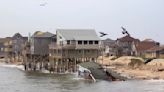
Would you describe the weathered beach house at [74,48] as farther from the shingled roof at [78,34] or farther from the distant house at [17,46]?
the distant house at [17,46]

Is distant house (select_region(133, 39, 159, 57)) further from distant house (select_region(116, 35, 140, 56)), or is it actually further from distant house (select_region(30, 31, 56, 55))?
distant house (select_region(30, 31, 56, 55))

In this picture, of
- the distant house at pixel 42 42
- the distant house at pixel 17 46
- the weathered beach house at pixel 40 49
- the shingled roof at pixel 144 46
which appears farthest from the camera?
the distant house at pixel 17 46

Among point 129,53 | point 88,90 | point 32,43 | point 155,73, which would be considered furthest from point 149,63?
point 129,53

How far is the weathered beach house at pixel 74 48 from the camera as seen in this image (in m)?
71.1

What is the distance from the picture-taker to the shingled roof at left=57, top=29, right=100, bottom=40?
72463 millimetres

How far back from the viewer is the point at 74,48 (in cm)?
7106

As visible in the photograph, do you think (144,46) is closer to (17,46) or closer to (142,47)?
(142,47)

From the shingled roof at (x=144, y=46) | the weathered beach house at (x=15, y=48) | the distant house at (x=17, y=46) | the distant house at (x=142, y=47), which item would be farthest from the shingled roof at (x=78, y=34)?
the distant house at (x=17, y=46)

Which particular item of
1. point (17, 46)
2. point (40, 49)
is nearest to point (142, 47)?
point (17, 46)

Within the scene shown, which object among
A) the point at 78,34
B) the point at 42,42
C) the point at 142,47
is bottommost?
the point at 142,47

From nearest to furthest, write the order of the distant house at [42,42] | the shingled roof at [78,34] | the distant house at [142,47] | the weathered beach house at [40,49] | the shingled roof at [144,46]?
1. the shingled roof at [78,34]
2. the distant house at [42,42]
3. the weathered beach house at [40,49]
4. the distant house at [142,47]
5. the shingled roof at [144,46]

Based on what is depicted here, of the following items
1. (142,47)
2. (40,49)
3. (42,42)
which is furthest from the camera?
(142,47)

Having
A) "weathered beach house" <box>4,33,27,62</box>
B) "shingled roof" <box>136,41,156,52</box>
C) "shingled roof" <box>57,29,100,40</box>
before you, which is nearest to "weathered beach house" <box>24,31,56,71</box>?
"shingled roof" <box>57,29,100,40</box>

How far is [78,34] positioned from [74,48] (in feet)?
12.5
